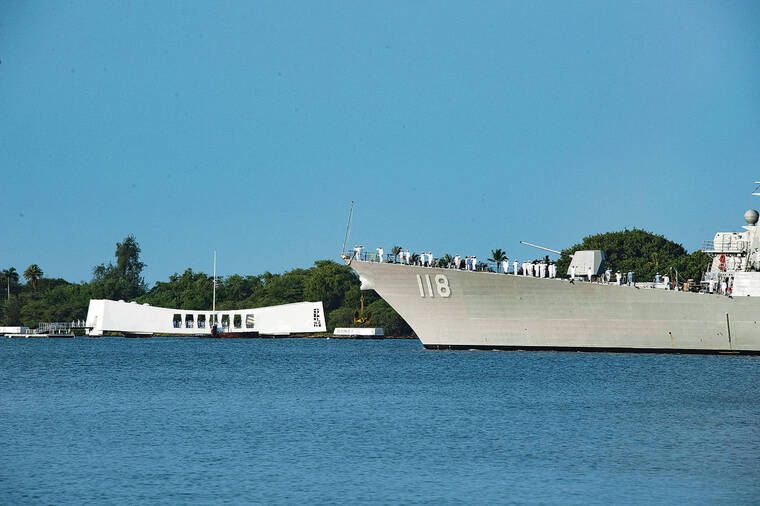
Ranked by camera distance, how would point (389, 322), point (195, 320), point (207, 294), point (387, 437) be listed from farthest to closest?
point (207, 294)
point (389, 322)
point (195, 320)
point (387, 437)

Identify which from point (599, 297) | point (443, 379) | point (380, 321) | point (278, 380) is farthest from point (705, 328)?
point (380, 321)

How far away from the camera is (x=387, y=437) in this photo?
26.4 metres

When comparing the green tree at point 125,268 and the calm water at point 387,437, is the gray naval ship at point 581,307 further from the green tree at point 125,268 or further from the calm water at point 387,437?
the green tree at point 125,268

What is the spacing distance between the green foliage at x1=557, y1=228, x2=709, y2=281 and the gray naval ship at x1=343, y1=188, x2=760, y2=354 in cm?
4798

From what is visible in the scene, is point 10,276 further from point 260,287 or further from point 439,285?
point 439,285

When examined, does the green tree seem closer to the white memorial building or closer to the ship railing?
the white memorial building

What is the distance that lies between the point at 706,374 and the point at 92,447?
104ft

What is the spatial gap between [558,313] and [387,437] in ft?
107

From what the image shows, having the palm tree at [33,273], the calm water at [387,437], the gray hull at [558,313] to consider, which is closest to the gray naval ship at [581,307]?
the gray hull at [558,313]

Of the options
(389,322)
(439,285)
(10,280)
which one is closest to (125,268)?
(10,280)

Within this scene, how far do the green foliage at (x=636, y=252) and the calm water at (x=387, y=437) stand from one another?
207 ft

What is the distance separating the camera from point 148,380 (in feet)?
149

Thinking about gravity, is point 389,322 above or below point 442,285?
below

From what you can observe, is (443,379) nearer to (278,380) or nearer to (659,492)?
(278,380)
